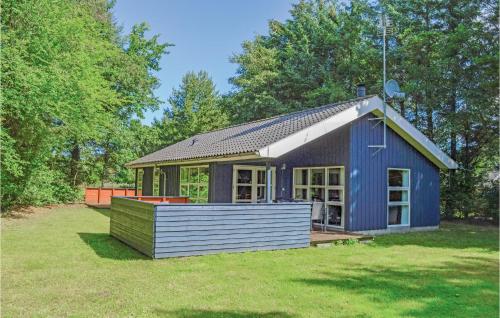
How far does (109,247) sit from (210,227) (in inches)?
95.7

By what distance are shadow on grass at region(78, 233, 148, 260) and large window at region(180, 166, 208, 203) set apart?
12.3 feet

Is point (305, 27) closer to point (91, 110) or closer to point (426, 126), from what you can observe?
point (426, 126)

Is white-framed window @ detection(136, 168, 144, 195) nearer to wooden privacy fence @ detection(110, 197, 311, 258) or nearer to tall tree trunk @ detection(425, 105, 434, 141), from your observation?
wooden privacy fence @ detection(110, 197, 311, 258)

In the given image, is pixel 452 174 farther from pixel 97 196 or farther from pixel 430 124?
pixel 97 196

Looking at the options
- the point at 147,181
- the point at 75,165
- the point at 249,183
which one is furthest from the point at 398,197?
the point at 75,165

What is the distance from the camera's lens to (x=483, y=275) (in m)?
6.47

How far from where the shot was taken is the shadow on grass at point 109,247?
24.4ft

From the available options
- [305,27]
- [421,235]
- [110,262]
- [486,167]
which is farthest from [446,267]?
[305,27]

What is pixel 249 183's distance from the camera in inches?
507

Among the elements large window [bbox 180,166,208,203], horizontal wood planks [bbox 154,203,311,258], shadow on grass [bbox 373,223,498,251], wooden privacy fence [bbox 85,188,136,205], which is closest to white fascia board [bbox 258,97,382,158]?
horizontal wood planks [bbox 154,203,311,258]

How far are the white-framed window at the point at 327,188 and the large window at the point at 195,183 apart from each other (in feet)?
10.3

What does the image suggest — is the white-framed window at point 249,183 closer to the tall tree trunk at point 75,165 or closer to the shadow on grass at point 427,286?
the shadow on grass at point 427,286

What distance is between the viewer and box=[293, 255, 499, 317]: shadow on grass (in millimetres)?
4680

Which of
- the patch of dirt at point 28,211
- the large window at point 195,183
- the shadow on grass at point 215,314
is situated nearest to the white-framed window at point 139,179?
the patch of dirt at point 28,211
